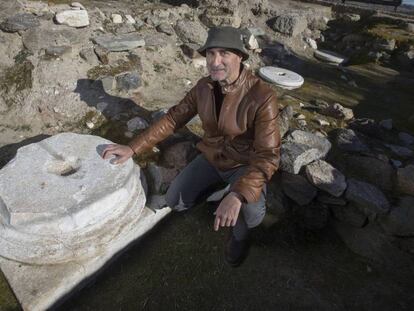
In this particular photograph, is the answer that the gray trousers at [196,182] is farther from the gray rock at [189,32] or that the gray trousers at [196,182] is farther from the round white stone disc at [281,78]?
the gray rock at [189,32]

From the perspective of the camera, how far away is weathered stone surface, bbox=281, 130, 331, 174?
154 inches

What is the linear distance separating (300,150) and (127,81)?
2799 millimetres

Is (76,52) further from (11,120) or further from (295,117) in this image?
(295,117)

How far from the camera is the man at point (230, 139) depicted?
2.90m

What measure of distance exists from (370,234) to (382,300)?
69 centimetres

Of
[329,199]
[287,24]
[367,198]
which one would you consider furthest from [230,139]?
[287,24]

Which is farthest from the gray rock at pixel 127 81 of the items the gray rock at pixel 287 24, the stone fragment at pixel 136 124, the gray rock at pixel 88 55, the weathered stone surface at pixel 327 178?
the gray rock at pixel 287 24

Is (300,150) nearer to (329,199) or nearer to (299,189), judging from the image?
(299,189)

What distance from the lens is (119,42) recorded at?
5641mm

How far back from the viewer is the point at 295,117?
5121 millimetres

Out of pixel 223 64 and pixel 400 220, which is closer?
pixel 223 64

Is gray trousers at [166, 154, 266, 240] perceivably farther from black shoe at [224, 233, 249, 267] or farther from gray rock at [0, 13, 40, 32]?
gray rock at [0, 13, 40, 32]

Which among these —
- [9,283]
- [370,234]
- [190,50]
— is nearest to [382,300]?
[370,234]

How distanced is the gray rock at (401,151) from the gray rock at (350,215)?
1.19 meters
